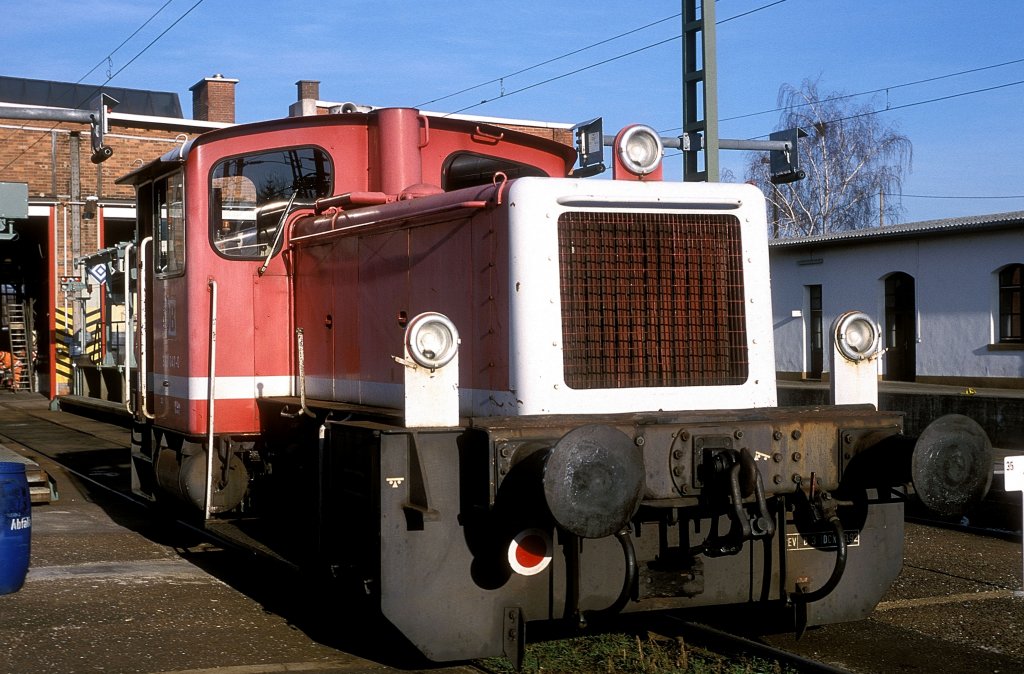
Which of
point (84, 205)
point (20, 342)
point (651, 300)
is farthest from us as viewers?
point (20, 342)

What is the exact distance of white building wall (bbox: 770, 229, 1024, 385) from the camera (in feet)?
Result: 69.4

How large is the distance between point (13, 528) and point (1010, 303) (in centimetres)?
1893

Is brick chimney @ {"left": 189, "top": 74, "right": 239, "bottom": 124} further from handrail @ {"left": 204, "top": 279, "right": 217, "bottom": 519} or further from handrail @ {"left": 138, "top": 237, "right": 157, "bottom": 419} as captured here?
handrail @ {"left": 204, "top": 279, "right": 217, "bottom": 519}

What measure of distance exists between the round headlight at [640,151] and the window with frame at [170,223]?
3.14 m

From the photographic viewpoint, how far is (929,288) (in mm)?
22578

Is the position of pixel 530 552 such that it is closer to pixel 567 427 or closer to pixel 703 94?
pixel 567 427

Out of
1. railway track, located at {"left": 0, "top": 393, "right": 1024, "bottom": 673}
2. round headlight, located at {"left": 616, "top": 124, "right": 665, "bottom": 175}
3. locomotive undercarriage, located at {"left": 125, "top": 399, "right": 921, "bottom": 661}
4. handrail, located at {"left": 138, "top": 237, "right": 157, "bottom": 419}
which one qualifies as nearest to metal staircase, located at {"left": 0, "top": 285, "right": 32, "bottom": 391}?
handrail, located at {"left": 138, "top": 237, "right": 157, "bottom": 419}

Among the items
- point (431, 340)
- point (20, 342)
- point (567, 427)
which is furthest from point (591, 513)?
point (20, 342)

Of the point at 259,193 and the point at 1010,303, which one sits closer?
the point at 259,193

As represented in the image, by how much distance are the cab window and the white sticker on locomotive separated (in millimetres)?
3539

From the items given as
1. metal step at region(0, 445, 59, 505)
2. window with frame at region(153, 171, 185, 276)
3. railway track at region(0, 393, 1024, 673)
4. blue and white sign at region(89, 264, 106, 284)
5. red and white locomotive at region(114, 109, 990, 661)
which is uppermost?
blue and white sign at region(89, 264, 106, 284)

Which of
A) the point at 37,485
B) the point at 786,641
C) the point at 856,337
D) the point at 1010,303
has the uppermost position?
the point at 1010,303

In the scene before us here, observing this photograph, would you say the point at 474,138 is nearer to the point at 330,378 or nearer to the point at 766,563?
the point at 330,378

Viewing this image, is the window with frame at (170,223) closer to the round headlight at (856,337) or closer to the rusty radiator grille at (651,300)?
the rusty radiator grille at (651,300)
